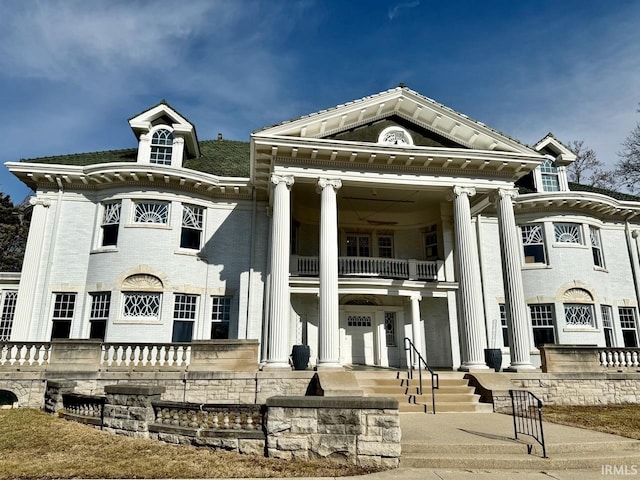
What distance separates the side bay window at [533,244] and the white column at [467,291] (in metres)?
5.94

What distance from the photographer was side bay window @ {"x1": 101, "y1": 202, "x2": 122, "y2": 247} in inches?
677

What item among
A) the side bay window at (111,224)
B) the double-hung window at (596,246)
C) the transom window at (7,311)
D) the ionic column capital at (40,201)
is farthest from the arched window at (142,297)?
the double-hung window at (596,246)

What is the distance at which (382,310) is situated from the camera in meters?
19.1

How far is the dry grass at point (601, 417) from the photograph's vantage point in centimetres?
917

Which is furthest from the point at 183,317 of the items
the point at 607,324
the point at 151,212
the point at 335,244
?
the point at 607,324

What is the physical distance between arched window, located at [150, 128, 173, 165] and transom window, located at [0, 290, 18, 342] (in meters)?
7.93

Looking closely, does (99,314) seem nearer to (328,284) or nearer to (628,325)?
(328,284)

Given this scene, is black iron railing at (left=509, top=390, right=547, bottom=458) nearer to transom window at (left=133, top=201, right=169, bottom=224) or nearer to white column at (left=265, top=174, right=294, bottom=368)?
white column at (left=265, top=174, right=294, bottom=368)

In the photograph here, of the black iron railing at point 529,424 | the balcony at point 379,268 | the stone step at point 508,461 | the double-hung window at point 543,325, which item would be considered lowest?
the stone step at point 508,461

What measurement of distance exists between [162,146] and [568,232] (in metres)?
18.3

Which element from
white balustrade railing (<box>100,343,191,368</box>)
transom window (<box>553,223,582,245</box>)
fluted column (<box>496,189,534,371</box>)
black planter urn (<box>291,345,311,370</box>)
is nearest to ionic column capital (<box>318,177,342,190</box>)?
black planter urn (<box>291,345,311,370</box>)

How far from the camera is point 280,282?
44.9 feet

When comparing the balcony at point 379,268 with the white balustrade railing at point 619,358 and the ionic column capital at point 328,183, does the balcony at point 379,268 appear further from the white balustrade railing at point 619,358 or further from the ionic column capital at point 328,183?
the white balustrade railing at point 619,358

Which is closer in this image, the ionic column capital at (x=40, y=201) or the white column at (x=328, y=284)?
the white column at (x=328, y=284)
